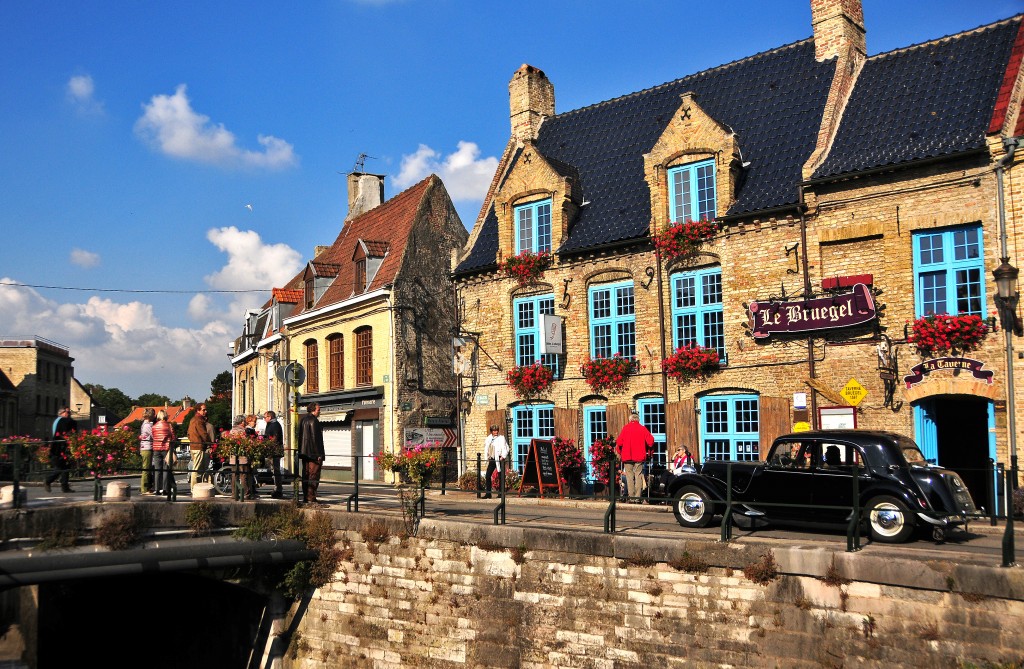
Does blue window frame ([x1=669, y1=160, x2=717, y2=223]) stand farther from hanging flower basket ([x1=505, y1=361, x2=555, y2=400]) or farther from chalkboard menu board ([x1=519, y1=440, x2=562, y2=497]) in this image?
chalkboard menu board ([x1=519, y1=440, x2=562, y2=497])

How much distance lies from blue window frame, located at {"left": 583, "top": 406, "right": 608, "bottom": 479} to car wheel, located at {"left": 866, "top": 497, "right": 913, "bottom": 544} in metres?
11.0

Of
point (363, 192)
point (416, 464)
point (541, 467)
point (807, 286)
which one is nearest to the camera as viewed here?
point (416, 464)

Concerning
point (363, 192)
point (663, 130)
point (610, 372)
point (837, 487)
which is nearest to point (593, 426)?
point (610, 372)

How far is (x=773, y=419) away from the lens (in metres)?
19.0

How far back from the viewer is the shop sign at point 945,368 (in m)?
16.6

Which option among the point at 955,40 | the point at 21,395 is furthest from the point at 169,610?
the point at 21,395

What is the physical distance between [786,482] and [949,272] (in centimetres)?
747

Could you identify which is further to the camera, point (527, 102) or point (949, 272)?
point (527, 102)

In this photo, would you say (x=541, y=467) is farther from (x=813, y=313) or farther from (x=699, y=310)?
(x=813, y=313)

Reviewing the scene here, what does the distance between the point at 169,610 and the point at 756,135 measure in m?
16.8

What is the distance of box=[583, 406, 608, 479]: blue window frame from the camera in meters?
22.3

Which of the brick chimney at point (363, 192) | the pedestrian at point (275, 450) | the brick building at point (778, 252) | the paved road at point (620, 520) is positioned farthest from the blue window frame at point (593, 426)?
the brick chimney at point (363, 192)

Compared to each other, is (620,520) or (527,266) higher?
(527,266)

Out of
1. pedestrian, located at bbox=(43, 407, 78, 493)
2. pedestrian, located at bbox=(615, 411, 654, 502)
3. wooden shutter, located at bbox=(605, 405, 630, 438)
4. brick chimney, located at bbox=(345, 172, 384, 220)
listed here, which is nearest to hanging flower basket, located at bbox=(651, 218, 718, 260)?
wooden shutter, located at bbox=(605, 405, 630, 438)
